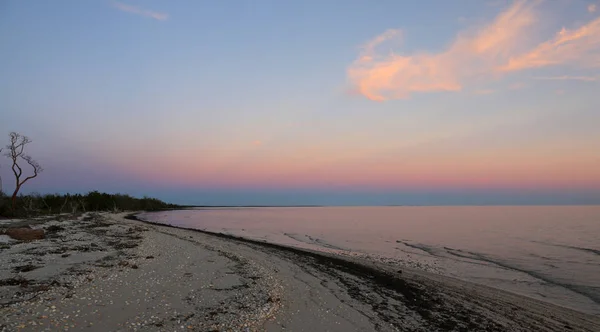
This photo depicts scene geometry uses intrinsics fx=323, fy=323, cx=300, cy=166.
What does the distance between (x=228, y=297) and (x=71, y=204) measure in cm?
5726

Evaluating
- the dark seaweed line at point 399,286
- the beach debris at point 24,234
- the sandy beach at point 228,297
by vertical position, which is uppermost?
the beach debris at point 24,234

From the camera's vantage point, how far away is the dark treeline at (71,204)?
37.1 metres

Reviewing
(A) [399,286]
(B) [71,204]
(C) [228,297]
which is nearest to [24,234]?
(C) [228,297]

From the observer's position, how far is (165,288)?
10898 mm

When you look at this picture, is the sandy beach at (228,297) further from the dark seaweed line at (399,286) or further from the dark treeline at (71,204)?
the dark treeline at (71,204)

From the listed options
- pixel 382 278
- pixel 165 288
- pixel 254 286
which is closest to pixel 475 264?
pixel 382 278

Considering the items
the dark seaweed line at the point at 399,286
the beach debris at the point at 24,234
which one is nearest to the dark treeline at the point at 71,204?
the beach debris at the point at 24,234

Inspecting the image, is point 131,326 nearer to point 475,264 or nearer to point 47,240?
point 47,240

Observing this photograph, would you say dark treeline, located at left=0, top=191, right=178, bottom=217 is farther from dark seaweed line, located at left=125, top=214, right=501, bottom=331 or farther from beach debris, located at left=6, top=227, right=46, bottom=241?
dark seaweed line, located at left=125, top=214, right=501, bottom=331

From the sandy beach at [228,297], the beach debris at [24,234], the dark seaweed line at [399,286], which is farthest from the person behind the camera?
the beach debris at [24,234]

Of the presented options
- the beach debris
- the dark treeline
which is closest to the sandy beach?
the beach debris

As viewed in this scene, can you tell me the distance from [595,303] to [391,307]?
421 inches

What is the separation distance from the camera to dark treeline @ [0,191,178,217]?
1460 inches

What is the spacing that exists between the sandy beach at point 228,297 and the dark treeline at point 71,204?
24.5 meters
